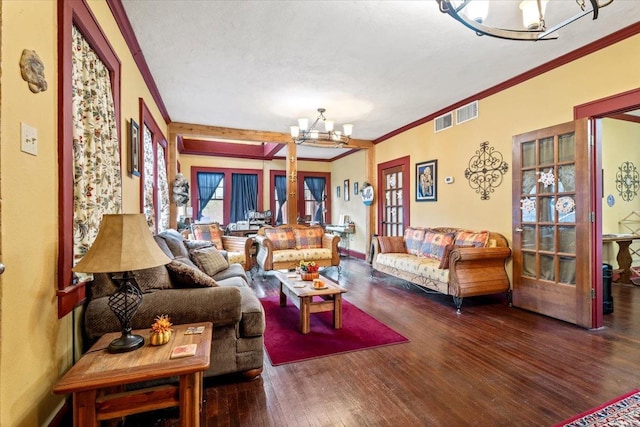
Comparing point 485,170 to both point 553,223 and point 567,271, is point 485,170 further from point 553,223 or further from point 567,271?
point 567,271

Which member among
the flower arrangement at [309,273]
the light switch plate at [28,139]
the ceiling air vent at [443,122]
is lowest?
the flower arrangement at [309,273]

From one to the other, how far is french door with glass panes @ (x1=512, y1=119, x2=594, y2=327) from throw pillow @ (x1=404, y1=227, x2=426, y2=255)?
1.34 m

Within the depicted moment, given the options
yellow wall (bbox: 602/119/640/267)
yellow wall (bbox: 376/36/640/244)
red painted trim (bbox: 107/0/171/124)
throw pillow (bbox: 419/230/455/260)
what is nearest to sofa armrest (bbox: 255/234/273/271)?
throw pillow (bbox: 419/230/455/260)

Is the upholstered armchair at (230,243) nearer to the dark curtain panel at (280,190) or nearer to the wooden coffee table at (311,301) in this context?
the wooden coffee table at (311,301)

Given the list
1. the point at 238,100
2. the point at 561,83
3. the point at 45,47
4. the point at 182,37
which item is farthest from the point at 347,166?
the point at 45,47

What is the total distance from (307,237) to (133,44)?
381 centimetres

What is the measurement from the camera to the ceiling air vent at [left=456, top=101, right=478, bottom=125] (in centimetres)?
430

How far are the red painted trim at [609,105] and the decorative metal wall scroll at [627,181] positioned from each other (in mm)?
3122

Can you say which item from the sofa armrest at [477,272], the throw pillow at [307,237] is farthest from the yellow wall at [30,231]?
the throw pillow at [307,237]

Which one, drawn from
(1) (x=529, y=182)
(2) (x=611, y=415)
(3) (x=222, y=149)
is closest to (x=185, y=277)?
(2) (x=611, y=415)

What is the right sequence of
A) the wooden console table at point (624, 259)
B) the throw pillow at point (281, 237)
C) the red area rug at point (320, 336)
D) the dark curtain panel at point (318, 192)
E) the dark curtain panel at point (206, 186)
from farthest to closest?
the dark curtain panel at point (318, 192), the dark curtain panel at point (206, 186), the throw pillow at point (281, 237), the wooden console table at point (624, 259), the red area rug at point (320, 336)

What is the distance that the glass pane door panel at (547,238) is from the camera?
10.9ft

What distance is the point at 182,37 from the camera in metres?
2.80

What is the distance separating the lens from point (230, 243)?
17.6ft
